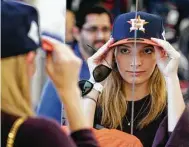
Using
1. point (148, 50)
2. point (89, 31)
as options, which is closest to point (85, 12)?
point (89, 31)

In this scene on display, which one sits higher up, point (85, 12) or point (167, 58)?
point (85, 12)

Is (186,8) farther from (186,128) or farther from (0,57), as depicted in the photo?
(0,57)

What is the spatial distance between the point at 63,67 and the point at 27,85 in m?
0.07

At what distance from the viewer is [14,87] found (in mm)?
701

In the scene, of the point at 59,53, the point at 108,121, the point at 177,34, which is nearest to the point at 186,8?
the point at 177,34

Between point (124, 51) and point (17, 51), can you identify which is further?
point (124, 51)

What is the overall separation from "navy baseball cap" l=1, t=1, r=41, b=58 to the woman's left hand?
42cm

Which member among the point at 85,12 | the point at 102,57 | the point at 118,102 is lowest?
the point at 118,102

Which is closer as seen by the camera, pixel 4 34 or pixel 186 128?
pixel 4 34

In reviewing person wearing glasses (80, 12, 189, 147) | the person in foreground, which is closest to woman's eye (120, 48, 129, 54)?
person wearing glasses (80, 12, 189, 147)

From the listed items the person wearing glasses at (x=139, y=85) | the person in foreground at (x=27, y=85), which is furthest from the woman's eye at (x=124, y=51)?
the person in foreground at (x=27, y=85)

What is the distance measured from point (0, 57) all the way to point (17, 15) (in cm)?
7

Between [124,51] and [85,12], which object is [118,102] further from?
[85,12]

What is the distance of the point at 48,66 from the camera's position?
2.57 feet
